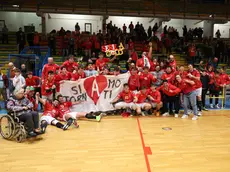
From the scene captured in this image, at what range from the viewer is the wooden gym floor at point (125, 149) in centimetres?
400

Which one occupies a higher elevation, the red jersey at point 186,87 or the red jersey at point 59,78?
the red jersey at point 59,78

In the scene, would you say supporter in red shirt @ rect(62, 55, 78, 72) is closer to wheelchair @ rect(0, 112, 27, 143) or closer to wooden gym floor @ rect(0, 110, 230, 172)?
wooden gym floor @ rect(0, 110, 230, 172)

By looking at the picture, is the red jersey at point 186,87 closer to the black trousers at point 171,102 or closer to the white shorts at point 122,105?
the black trousers at point 171,102

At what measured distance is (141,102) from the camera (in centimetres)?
749

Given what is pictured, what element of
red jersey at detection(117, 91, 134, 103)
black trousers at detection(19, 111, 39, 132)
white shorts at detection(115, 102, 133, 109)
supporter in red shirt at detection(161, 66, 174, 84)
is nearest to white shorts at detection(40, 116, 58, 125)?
black trousers at detection(19, 111, 39, 132)

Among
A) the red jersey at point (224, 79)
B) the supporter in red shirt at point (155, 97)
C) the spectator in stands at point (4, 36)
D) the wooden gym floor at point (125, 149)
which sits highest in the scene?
the spectator in stands at point (4, 36)

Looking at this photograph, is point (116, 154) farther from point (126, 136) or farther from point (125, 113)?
point (125, 113)

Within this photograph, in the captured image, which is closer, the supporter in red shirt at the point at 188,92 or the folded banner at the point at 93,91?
the supporter in red shirt at the point at 188,92

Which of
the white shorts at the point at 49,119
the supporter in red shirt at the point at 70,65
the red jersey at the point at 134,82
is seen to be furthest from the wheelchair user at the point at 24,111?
the red jersey at the point at 134,82

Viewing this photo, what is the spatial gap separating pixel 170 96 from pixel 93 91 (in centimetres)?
243

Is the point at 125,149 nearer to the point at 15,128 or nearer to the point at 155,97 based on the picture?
the point at 15,128

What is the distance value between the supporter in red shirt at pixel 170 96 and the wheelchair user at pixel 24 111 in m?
3.93

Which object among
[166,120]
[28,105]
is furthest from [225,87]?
[28,105]

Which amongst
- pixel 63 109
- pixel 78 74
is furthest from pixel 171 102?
pixel 63 109
